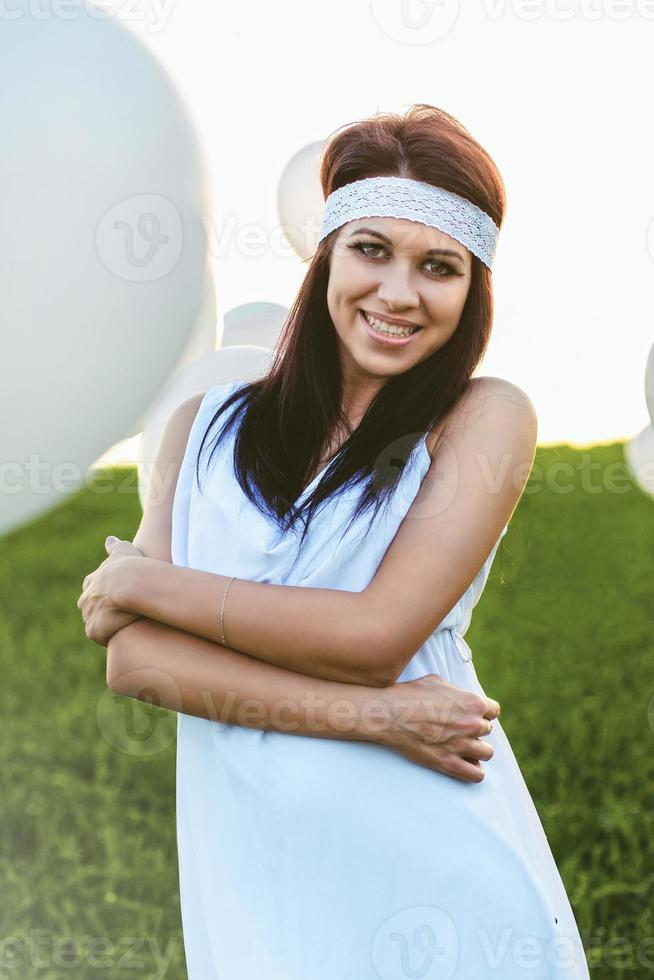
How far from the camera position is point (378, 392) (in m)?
1.82

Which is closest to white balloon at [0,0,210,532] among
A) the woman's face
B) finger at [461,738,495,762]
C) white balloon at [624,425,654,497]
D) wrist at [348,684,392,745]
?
the woman's face

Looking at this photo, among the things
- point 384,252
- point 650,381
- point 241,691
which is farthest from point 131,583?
point 650,381

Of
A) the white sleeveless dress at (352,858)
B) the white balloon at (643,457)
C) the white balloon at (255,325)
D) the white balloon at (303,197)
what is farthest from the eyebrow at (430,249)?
the white balloon at (643,457)

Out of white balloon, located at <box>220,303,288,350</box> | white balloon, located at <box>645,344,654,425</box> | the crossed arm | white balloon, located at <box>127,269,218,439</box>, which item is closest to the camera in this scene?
the crossed arm

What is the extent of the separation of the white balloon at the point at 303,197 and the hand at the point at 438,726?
1.05 metres

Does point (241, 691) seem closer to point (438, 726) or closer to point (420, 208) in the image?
point (438, 726)

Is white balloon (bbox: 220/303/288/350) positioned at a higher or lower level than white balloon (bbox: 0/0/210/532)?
lower

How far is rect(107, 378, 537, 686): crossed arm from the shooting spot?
158 cm

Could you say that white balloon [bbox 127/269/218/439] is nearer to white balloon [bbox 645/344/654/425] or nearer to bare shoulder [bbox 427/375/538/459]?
bare shoulder [bbox 427/375/538/459]

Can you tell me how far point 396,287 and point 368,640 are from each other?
0.48 m

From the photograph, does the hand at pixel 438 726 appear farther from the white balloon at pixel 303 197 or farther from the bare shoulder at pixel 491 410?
the white balloon at pixel 303 197

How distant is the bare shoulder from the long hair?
16 millimetres

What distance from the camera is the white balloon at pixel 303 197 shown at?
236 cm

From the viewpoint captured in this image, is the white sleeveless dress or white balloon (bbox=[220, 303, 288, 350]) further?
white balloon (bbox=[220, 303, 288, 350])
